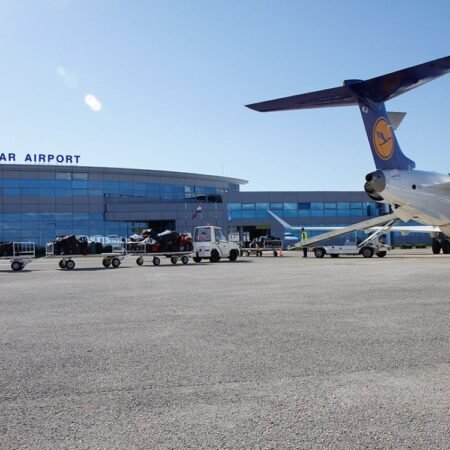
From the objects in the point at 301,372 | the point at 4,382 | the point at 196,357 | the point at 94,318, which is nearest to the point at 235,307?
the point at 94,318

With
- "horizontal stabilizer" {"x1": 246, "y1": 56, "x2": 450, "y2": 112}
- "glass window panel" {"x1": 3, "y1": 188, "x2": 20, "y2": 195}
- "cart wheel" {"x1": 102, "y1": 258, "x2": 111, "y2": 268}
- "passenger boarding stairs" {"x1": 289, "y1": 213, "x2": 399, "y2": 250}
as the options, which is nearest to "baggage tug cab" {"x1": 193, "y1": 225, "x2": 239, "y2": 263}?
"cart wheel" {"x1": 102, "y1": 258, "x2": 111, "y2": 268}

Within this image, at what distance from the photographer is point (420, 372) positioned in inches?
200

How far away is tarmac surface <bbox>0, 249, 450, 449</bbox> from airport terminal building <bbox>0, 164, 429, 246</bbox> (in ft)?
181

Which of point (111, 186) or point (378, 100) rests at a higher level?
point (111, 186)

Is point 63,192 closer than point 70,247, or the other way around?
point 70,247

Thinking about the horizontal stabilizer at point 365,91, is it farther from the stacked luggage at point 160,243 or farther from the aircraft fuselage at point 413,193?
the stacked luggage at point 160,243

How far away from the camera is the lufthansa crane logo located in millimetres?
23281

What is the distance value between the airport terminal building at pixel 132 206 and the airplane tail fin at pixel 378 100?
4139cm

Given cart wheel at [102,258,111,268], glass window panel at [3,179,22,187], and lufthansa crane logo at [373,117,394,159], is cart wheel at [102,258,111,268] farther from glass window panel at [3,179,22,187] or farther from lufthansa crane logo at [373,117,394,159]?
glass window panel at [3,179,22,187]

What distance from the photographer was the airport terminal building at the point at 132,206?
203ft

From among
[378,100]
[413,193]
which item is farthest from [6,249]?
[413,193]

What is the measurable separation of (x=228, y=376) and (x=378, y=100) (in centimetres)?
2000

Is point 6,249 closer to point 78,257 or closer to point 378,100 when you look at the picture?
point 78,257

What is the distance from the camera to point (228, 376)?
5016 millimetres
